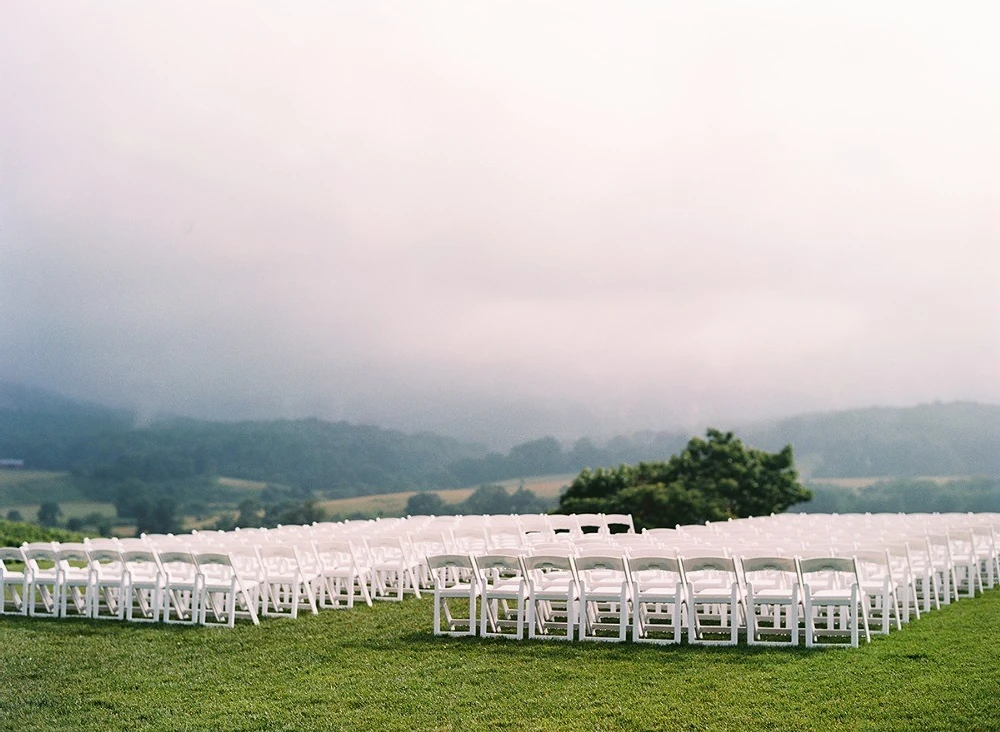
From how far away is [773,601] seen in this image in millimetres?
10953

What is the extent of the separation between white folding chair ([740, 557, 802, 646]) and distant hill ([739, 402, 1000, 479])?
251 ft

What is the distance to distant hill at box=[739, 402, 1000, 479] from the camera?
3479 inches

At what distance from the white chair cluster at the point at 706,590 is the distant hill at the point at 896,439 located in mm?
75730

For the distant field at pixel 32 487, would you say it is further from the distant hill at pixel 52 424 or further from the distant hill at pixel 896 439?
the distant hill at pixel 896 439

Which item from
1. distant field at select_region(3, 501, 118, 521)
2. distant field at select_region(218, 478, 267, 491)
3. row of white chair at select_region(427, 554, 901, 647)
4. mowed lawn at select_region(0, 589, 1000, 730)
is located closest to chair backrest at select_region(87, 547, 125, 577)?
mowed lawn at select_region(0, 589, 1000, 730)

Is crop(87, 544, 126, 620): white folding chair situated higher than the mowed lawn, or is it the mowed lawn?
crop(87, 544, 126, 620): white folding chair

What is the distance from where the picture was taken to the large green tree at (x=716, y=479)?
33.7 metres

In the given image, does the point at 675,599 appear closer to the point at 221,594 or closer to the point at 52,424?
the point at 221,594

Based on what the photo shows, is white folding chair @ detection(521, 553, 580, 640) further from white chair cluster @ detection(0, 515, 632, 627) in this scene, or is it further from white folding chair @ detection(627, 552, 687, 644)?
white chair cluster @ detection(0, 515, 632, 627)

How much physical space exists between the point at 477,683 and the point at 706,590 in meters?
3.33

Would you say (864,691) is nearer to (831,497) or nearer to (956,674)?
(956,674)

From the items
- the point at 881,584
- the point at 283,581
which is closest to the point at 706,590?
the point at 881,584

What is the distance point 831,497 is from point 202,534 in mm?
64963

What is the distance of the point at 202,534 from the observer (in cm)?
1805
